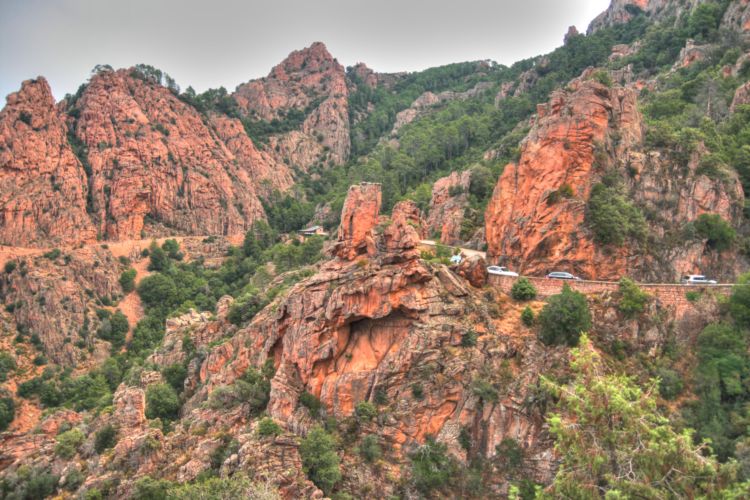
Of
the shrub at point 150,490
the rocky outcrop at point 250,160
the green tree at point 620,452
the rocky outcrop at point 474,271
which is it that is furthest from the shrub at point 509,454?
the rocky outcrop at point 250,160

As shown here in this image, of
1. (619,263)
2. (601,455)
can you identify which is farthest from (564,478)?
(619,263)

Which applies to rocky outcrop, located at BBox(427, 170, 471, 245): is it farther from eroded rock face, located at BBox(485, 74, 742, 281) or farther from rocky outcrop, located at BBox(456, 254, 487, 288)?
rocky outcrop, located at BBox(456, 254, 487, 288)

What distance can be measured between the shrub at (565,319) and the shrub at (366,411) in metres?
11.8

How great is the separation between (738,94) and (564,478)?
60.1m

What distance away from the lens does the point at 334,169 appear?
13500 centimetres

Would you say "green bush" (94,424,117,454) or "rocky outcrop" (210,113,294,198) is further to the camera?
"rocky outcrop" (210,113,294,198)

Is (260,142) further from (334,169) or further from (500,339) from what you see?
(500,339)

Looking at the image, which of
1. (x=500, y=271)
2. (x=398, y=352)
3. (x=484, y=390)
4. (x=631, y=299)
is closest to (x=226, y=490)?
(x=398, y=352)

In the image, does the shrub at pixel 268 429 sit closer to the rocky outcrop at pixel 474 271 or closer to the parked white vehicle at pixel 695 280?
the rocky outcrop at pixel 474 271

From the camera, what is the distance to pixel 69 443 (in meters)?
38.3

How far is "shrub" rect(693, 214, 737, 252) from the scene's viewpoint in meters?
39.4

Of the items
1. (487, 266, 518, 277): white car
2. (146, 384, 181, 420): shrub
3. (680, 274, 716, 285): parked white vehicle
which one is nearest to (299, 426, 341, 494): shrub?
(146, 384, 181, 420): shrub

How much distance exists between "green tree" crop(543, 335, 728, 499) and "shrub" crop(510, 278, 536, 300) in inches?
760

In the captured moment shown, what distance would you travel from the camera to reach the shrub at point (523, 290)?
37.2 meters
